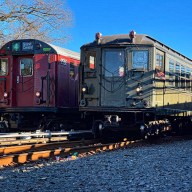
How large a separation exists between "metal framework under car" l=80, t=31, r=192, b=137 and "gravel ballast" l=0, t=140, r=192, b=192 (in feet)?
11.5

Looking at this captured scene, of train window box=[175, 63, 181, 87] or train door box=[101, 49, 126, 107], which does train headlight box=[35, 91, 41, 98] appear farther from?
train window box=[175, 63, 181, 87]

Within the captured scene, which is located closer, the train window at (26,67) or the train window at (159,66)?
the train window at (159,66)

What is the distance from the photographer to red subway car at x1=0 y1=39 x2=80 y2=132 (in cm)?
1412

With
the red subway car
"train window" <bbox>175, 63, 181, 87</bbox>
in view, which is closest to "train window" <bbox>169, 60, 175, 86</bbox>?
"train window" <bbox>175, 63, 181, 87</bbox>

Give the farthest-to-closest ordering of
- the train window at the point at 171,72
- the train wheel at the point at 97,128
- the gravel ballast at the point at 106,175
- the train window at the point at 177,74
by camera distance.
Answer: the train window at the point at 177,74
the train window at the point at 171,72
the train wheel at the point at 97,128
the gravel ballast at the point at 106,175

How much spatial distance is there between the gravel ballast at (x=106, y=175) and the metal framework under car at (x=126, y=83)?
11.5ft

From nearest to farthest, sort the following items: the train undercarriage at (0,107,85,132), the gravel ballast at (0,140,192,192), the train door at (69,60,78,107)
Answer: the gravel ballast at (0,140,192,192)
the train undercarriage at (0,107,85,132)
the train door at (69,60,78,107)

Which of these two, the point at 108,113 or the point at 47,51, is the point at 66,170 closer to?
the point at 108,113

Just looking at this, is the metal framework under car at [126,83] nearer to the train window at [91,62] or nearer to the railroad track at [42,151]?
the train window at [91,62]

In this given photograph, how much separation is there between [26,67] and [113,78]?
408 centimetres

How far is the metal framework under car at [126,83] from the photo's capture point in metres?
12.0

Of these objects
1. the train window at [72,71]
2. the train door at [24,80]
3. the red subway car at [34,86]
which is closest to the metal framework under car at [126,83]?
the red subway car at [34,86]

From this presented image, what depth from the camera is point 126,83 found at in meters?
12.1

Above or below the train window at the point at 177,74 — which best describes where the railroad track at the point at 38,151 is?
below
